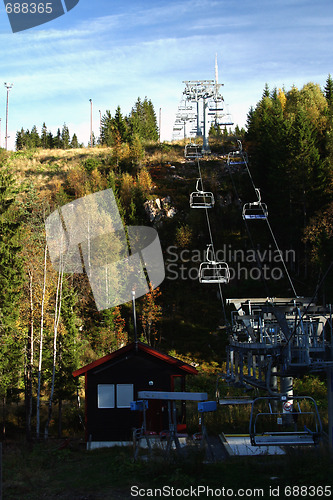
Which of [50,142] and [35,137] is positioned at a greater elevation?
[35,137]

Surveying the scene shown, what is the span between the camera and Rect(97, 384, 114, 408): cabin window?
63.2ft

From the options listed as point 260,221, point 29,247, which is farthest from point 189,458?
point 260,221

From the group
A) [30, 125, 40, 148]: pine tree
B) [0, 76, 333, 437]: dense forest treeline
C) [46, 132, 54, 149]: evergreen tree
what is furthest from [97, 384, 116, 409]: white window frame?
[46, 132, 54, 149]: evergreen tree

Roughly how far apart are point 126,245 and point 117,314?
8.00 meters

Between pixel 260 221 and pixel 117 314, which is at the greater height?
pixel 260 221

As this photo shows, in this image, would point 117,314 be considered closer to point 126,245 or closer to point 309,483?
point 126,245

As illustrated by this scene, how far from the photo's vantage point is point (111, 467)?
1330 cm

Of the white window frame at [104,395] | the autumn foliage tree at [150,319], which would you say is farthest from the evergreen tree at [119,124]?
the white window frame at [104,395]

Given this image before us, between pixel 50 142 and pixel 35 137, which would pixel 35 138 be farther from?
pixel 50 142

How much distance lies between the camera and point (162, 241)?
46875 millimetres

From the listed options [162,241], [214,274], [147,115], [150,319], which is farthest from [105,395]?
[147,115]

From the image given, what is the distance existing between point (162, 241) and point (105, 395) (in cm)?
2834

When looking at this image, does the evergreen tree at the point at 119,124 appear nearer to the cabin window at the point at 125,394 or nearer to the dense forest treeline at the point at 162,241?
the dense forest treeline at the point at 162,241

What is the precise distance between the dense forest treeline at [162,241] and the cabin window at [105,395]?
3.64 m
